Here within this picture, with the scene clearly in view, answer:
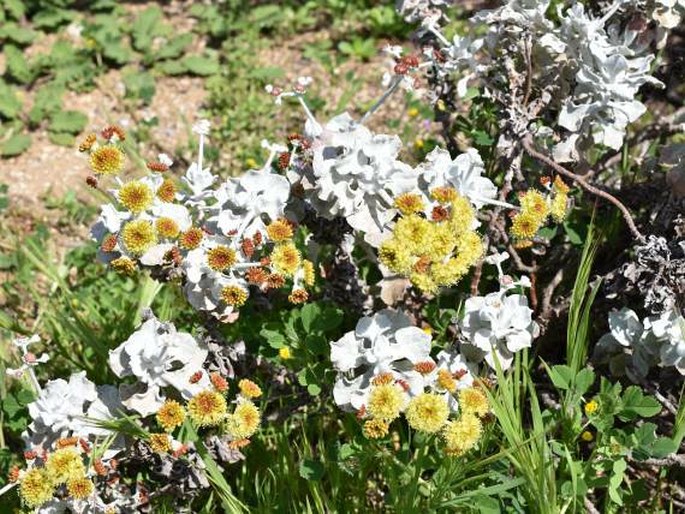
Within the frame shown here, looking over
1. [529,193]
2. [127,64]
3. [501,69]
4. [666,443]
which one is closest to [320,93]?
[127,64]

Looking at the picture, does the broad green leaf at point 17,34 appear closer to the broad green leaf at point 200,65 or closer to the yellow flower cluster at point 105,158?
the broad green leaf at point 200,65

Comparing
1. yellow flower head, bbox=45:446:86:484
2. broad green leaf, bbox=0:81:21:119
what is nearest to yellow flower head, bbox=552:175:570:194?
yellow flower head, bbox=45:446:86:484

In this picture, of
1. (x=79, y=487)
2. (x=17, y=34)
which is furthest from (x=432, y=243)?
(x=17, y=34)

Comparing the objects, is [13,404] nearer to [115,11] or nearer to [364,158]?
[364,158]

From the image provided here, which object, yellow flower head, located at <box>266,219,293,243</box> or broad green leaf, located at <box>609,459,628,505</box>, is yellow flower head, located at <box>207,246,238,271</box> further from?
broad green leaf, located at <box>609,459,628,505</box>

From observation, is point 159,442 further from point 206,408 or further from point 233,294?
point 233,294

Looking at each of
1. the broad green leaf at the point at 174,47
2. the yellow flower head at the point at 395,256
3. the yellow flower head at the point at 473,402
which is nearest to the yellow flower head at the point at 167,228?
the yellow flower head at the point at 395,256
